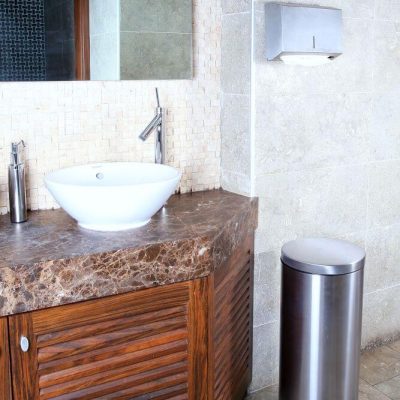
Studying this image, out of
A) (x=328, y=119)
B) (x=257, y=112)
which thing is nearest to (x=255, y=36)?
(x=257, y=112)

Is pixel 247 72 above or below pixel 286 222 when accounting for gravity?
above

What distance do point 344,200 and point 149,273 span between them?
115 centimetres

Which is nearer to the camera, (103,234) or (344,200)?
(103,234)

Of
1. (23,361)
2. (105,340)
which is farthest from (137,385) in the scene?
(23,361)

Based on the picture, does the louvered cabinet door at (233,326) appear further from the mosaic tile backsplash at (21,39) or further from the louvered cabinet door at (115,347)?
the mosaic tile backsplash at (21,39)

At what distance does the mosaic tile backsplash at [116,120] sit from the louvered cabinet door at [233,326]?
0.43 metres

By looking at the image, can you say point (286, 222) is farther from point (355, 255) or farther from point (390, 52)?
point (390, 52)

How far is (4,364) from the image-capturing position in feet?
5.25

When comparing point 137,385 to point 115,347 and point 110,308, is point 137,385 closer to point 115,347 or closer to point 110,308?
point 115,347

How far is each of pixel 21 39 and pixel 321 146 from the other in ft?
4.02

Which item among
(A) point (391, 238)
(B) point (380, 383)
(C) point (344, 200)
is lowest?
(B) point (380, 383)

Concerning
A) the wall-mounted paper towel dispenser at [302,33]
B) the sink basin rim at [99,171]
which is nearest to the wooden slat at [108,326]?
the sink basin rim at [99,171]

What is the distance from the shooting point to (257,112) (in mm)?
2277

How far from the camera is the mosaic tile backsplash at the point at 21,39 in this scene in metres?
1.97
